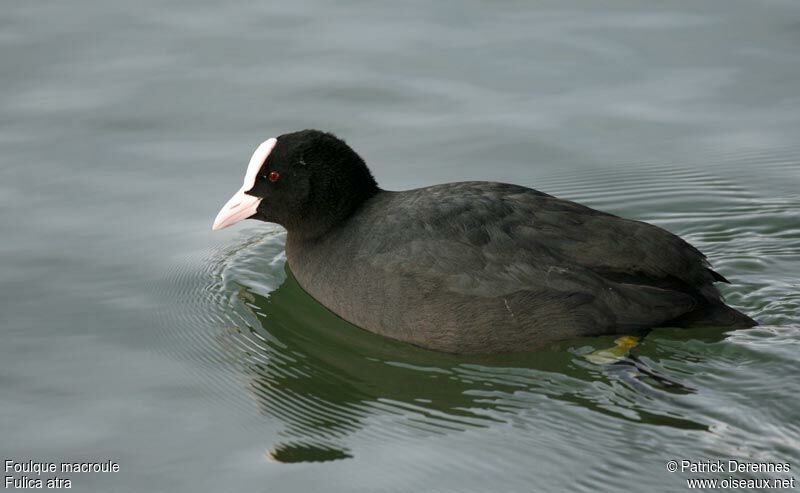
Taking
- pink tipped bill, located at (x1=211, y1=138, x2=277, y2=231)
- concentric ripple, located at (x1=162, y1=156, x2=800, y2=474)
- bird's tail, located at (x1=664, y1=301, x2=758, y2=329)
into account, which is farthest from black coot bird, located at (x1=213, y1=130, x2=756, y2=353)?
pink tipped bill, located at (x1=211, y1=138, x2=277, y2=231)

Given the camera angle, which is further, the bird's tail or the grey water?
the bird's tail

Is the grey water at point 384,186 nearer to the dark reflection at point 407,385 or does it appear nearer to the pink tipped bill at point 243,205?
the dark reflection at point 407,385

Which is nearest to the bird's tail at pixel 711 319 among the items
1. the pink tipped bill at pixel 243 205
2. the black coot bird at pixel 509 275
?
the black coot bird at pixel 509 275

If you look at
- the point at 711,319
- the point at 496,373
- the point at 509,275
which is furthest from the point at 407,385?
the point at 711,319

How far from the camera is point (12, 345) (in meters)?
6.17

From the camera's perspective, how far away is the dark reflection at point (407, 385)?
5.37 meters

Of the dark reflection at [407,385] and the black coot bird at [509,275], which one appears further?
the black coot bird at [509,275]

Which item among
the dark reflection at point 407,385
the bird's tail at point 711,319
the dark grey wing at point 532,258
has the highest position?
the dark grey wing at point 532,258

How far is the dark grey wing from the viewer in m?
5.73

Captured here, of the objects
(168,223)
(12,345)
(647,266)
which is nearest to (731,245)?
(647,266)

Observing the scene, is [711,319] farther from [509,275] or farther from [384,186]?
[384,186]

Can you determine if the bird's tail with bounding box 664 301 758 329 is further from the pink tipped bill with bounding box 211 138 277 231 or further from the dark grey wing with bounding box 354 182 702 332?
the pink tipped bill with bounding box 211 138 277 231

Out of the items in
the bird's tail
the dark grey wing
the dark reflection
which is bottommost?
the dark reflection

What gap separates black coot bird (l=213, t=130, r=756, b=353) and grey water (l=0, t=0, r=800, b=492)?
0.47ft
